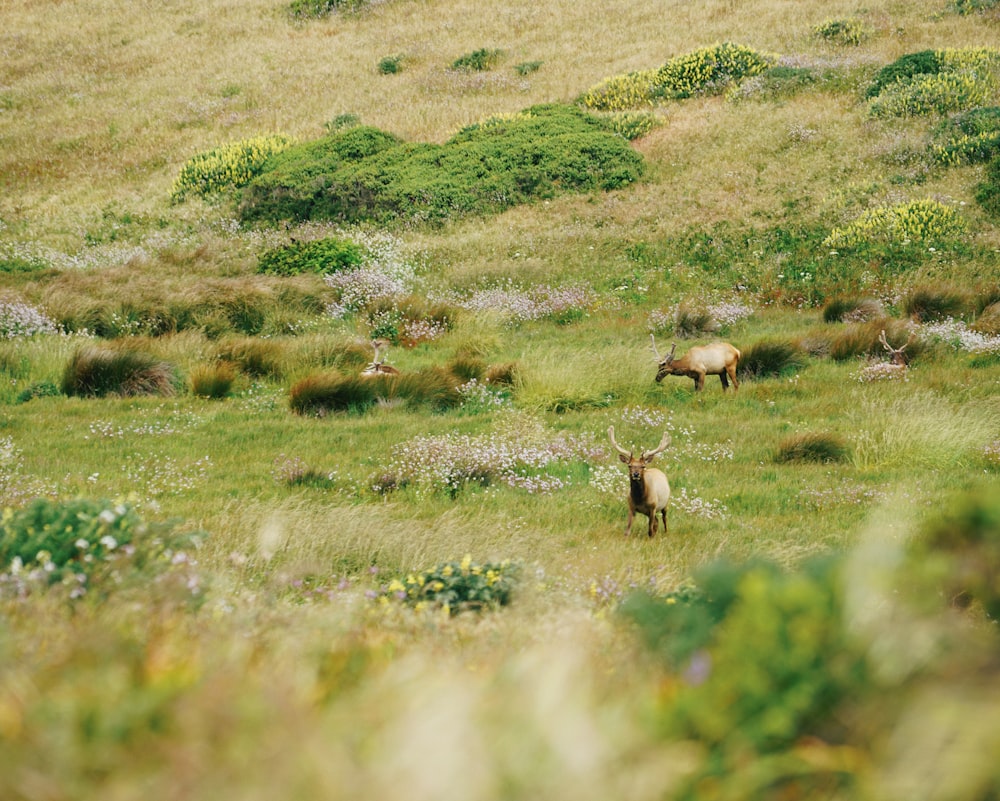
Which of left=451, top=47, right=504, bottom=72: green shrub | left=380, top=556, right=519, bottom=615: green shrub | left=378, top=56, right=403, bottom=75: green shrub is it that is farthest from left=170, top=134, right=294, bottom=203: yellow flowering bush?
left=380, top=556, right=519, bottom=615: green shrub

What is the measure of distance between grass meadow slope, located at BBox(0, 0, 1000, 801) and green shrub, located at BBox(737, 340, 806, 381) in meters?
0.05

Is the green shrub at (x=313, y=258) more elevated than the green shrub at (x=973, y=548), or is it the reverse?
the green shrub at (x=973, y=548)

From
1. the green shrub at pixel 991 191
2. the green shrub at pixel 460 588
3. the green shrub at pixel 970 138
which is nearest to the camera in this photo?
the green shrub at pixel 460 588

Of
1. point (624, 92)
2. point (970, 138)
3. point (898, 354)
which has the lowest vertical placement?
point (898, 354)

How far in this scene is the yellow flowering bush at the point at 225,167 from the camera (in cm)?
2820

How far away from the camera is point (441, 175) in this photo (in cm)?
2578

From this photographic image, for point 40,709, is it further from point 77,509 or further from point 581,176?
point 581,176

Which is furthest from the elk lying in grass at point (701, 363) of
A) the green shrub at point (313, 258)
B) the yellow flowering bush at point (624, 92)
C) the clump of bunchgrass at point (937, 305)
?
the yellow flowering bush at point (624, 92)

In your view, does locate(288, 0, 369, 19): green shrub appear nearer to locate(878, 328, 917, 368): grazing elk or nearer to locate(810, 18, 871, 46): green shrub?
locate(810, 18, 871, 46): green shrub

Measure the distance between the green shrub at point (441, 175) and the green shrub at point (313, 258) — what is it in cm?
474

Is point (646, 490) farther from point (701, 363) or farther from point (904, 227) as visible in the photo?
point (904, 227)

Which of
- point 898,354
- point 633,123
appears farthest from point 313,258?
point 633,123

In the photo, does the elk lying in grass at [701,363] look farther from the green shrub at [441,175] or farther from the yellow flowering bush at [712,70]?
the yellow flowering bush at [712,70]

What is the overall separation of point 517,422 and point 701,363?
2864mm
